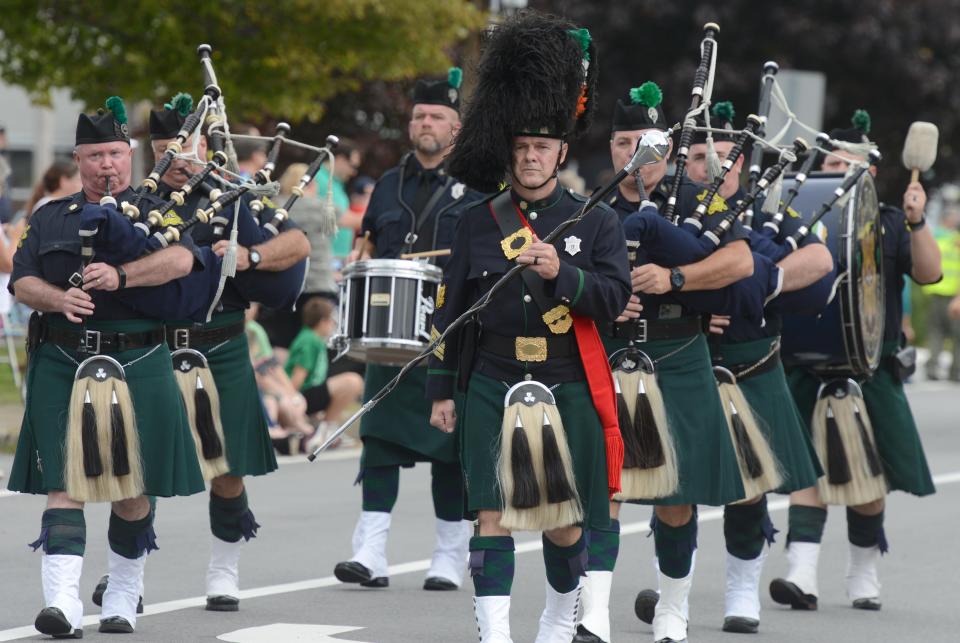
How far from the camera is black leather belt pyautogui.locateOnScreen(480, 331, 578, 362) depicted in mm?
6457

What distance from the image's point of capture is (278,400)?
13422mm

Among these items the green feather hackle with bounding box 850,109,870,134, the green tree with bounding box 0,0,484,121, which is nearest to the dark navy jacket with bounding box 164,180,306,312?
the green feather hackle with bounding box 850,109,870,134

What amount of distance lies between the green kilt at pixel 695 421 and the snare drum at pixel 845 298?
1.18 m

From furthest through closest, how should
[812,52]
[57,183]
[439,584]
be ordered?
[812,52] < [57,183] < [439,584]

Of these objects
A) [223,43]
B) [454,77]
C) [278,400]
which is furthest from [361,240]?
[223,43]

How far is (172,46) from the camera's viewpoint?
18.3m

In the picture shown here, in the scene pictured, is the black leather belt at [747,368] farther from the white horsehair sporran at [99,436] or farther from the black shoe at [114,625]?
the black shoe at [114,625]

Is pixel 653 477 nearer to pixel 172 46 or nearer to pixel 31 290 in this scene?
pixel 31 290

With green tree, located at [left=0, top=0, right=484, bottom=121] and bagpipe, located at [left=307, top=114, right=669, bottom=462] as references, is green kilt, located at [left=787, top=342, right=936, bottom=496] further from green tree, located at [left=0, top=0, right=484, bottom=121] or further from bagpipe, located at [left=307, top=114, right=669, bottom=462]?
green tree, located at [left=0, top=0, right=484, bottom=121]

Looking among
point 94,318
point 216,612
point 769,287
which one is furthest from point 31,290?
point 769,287

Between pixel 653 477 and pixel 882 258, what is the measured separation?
2285 millimetres

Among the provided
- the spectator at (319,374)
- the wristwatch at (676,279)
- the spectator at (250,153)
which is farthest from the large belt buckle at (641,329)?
the spectator at (319,374)

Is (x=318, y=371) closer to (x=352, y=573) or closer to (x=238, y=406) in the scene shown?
(x=352, y=573)

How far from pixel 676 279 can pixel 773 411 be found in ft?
3.36
